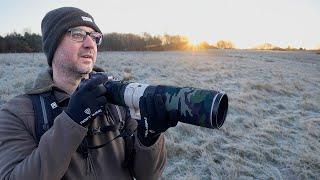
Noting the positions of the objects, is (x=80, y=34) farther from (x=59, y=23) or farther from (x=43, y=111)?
(x=43, y=111)

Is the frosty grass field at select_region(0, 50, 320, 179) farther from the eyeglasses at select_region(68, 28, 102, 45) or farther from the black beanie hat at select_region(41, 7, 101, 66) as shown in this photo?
the eyeglasses at select_region(68, 28, 102, 45)

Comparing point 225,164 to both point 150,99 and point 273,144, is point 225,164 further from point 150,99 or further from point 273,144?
point 150,99

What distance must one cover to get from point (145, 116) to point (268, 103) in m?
9.05

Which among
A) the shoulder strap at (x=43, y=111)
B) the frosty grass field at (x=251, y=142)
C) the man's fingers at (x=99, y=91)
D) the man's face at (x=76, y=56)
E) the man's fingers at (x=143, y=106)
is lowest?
the frosty grass field at (x=251, y=142)

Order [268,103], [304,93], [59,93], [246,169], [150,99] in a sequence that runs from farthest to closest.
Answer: [304,93] < [268,103] < [246,169] < [59,93] < [150,99]

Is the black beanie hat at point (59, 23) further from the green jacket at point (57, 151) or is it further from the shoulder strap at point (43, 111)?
the shoulder strap at point (43, 111)

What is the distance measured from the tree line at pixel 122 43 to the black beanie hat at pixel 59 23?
19.9m

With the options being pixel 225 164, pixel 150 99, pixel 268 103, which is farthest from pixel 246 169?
pixel 268 103

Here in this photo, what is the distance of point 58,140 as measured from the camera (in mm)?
1958

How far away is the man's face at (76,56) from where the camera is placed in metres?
2.51

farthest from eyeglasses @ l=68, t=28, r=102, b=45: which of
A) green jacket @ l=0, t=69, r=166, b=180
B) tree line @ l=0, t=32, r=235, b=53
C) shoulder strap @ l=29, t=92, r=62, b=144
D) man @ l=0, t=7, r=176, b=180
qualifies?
tree line @ l=0, t=32, r=235, b=53

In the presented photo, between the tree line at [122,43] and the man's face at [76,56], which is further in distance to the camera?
the tree line at [122,43]

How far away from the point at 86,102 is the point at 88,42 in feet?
2.20

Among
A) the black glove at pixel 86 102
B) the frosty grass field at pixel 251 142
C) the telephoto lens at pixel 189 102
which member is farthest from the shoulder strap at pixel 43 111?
the frosty grass field at pixel 251 142
